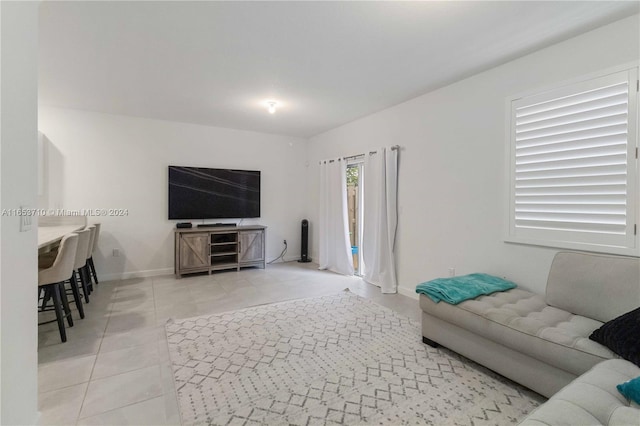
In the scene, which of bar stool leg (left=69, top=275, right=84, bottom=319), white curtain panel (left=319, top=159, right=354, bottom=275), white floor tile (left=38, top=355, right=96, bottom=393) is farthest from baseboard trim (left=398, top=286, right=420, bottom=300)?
bar stool leg (left=69, top=275, right=84, bottom=319)

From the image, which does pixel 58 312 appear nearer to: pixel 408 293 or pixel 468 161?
pixel 408 293

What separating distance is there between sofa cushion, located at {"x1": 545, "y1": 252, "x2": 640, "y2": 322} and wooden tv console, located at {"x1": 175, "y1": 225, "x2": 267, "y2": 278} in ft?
13.7

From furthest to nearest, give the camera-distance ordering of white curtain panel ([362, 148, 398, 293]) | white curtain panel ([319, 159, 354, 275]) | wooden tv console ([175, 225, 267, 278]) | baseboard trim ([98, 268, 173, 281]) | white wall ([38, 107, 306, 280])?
1. white curtain panel ([319, 159, 354, 275])
2. wooden tv console ([175, 225, 267, 278])
3. baseboard trim ([98, 268, 173, 281])
4. white wall ([38, 107, 306, 280])
5. white curtain panel ([362, 148, 398, 293])

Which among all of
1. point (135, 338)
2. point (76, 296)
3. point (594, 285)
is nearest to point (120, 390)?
point (135, 338)

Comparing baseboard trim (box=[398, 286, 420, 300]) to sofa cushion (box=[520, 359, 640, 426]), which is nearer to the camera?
sofa cushion (box=[520, 359, 640, 426])

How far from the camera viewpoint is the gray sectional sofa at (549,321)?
1.68 m

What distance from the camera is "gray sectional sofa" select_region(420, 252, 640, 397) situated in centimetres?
168

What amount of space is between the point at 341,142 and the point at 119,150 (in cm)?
354

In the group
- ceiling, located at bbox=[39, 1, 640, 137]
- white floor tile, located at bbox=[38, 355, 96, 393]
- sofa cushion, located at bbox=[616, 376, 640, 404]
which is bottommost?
white floor tile, located at bbox=[38, 355, 96, 393]

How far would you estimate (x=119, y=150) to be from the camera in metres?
4.54

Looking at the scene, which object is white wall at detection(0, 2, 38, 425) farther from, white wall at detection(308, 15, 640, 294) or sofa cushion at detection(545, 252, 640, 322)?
white wall at detection(308, 15, 640, 294)

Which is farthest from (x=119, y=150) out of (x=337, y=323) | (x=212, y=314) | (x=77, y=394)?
(x=337, y=323)

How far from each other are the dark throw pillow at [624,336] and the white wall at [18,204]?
2957mm

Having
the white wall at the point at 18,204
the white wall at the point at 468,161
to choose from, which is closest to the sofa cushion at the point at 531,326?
the white wall at the point at 468,161
